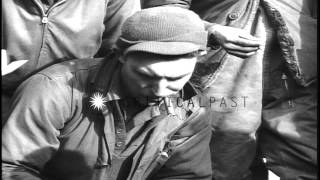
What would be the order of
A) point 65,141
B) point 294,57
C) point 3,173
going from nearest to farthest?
point 3,173
point 65,141
point 294,57

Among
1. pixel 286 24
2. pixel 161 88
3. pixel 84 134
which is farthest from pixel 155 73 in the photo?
pixel 286 24

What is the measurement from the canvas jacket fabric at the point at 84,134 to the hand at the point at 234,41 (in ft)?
0.89

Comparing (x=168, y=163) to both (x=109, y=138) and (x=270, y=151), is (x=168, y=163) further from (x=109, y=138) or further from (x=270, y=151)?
(x=270, y=151)

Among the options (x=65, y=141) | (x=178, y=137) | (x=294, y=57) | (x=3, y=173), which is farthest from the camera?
(x=294, y=57)

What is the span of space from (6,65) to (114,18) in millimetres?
563

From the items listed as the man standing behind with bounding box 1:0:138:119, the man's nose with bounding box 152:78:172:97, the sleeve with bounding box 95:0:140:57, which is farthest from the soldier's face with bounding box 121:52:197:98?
the sleeve with bounding box 95:0:140:57

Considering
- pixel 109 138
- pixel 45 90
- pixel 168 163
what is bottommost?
pixel 168 163

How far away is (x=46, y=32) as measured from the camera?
261cm

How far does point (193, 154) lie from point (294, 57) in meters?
0.66

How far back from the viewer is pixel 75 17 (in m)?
2.68

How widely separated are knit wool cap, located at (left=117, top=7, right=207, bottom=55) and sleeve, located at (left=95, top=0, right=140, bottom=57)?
1.97 ft

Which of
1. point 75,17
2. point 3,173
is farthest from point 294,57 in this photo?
point 3,173

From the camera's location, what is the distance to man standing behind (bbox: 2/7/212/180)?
7.23ft

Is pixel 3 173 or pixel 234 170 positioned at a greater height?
pixel 3 173
